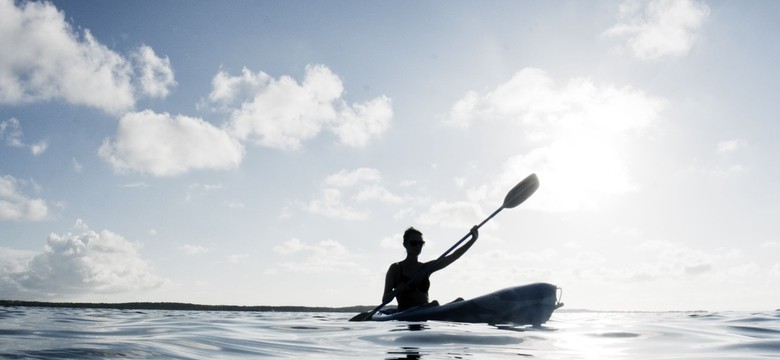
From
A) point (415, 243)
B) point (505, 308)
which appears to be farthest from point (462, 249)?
point (505, 308)

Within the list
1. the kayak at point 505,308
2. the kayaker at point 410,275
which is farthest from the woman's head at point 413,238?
the kayak at point 505,308

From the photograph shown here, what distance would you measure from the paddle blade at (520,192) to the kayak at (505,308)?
2801 mm

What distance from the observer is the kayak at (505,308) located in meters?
8.38

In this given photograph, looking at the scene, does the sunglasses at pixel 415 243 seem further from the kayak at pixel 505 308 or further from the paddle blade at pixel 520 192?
the paddle blade at pixel 520 192

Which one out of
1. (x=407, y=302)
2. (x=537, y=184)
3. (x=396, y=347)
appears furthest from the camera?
(x=537, y=184)


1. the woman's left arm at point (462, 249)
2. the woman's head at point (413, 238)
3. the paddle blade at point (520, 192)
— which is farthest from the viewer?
the paddle blade at point (520, 192)

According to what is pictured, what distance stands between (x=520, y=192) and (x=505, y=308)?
11.7ft

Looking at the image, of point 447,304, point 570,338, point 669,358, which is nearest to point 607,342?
point 570,338

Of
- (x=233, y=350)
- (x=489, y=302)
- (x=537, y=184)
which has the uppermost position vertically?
(x=537, y=184)

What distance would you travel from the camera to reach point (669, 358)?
4.57 metres

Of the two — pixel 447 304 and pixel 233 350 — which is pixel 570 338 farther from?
pixel 233 350

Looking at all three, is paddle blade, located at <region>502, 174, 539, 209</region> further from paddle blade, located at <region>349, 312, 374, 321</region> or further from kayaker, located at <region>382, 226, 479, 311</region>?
paddle blade, located at <region>349, 312, 374, 321</region>

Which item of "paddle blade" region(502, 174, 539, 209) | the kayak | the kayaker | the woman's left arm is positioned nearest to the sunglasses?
the kayaker

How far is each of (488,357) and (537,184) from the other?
25.0ft
